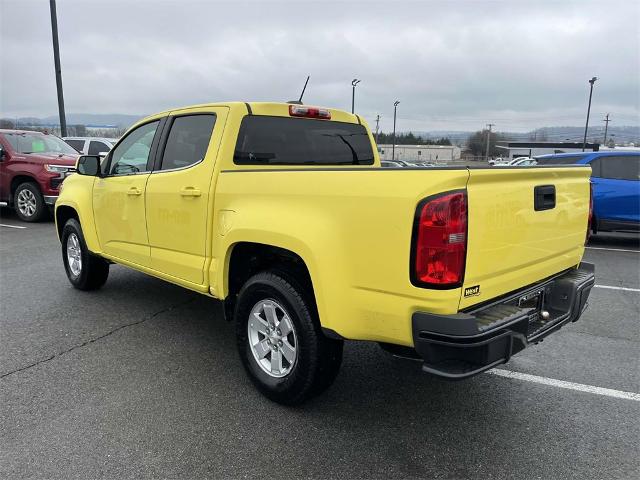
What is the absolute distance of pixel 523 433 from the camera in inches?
116

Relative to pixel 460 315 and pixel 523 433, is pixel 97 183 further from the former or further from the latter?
pixel 523 433

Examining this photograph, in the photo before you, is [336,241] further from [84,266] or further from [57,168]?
[57,168]

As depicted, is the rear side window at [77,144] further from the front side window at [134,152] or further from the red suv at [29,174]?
the front side window at [134,152]

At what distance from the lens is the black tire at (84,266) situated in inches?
213

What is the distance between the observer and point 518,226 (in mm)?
2660

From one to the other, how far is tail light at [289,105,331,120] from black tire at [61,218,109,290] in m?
2.74

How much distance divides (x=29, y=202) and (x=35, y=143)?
1494mm

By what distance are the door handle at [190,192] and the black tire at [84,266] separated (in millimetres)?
2099

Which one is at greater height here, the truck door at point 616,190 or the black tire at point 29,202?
the truck door at point 616,190

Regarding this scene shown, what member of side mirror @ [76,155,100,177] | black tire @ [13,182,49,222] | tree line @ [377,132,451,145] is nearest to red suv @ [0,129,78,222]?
black tire @ [13,182,49,222]

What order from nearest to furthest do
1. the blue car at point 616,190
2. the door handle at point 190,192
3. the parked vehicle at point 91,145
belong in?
the door handle at point 190,192 → the blue car at point 616,190 → the parked vehicle at point 91,145

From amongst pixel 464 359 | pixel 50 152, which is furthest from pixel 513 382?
pixel 50 152

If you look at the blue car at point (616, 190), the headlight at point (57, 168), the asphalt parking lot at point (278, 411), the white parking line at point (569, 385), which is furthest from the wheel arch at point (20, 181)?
the blue car at point (616, 190)

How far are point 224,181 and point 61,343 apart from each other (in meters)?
2.07
